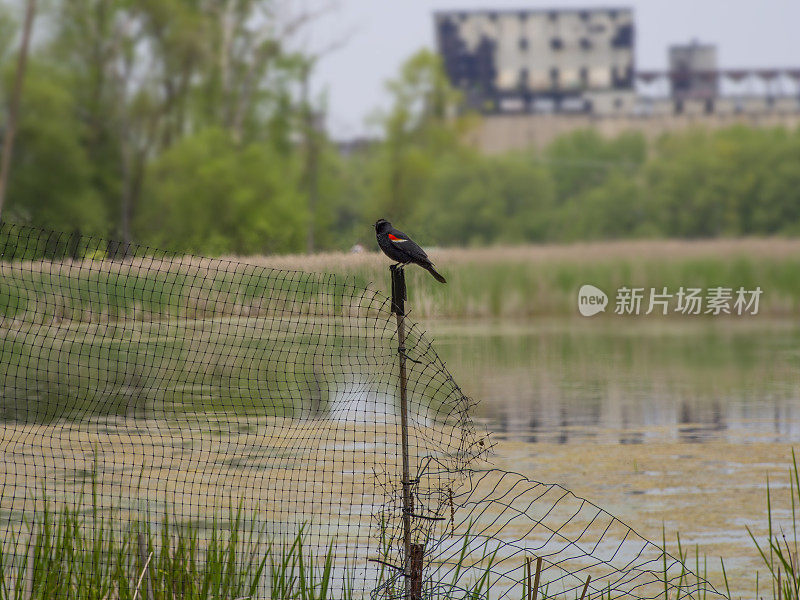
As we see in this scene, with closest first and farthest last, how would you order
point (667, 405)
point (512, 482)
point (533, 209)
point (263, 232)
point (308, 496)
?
point (308, 496) → point (512, 482) → point (667, 405) → point (263, 232) → point (533, 209)

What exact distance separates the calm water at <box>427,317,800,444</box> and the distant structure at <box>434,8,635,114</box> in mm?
44944

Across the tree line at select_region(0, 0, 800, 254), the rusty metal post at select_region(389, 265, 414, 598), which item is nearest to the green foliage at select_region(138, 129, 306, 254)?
the tree line at select_region(0, 0, 800, 254)

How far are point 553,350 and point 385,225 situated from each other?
380 inches

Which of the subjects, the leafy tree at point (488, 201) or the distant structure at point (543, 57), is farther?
the distant structure at point (543, 57)

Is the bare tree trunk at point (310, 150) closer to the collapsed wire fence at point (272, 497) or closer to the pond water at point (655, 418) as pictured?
the pond water at point (655, 418)

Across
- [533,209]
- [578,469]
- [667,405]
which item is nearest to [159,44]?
[533,209]

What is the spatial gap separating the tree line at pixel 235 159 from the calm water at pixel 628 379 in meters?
6.54

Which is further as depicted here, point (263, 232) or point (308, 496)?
point (263, 232)

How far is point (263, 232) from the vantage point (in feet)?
88.6

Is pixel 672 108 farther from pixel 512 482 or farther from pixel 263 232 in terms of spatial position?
pixel 512 482

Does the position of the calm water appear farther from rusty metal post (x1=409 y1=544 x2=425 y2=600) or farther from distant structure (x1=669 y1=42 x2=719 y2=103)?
distant structure (x1=669 y1=42 x2=719 y2=103)

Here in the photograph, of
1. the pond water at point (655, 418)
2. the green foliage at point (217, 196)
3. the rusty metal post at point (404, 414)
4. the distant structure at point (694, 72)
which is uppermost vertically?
the distant structure at point (694, 72)

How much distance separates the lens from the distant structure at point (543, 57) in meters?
60.6

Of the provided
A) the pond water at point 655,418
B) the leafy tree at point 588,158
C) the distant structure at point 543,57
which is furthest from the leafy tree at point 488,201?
the distant structure at point 543,57
